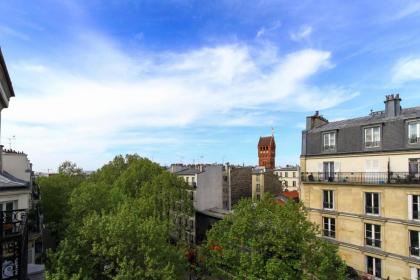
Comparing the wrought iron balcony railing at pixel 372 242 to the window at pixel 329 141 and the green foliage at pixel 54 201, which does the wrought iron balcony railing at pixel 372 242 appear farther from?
the green foliage at pixel 54 201

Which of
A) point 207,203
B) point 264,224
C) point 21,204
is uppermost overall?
point 21,204

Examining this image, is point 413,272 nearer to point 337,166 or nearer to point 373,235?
point 373,235

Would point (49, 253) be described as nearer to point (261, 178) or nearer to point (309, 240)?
point (309, 240)

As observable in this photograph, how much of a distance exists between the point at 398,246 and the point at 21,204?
25945mm

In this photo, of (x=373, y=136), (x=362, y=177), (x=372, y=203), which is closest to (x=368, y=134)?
(x=373, y=136)

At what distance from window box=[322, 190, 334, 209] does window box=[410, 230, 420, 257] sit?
22.3 ft

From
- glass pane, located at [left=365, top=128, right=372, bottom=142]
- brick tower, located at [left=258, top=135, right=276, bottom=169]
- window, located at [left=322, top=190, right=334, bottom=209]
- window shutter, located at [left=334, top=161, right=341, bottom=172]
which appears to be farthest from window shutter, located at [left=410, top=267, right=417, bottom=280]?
brick tower, located at [left=258, top=135, right=276, bottom=169]

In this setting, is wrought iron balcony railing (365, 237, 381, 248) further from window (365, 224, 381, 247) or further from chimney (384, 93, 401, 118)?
chimney (384, 93, 401, 118)

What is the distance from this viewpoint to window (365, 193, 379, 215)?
2455 centimetres

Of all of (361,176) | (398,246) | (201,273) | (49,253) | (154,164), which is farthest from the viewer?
(154,164)

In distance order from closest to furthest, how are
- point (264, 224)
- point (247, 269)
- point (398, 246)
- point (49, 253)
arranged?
1. point (49, 253)
2. point (247, 269)
3. point (264, 224)
4. point (398, 246)

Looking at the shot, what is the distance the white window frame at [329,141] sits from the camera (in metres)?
29.1

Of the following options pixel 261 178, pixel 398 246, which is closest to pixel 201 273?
pixel 398 246

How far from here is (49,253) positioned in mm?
16594
